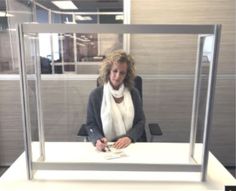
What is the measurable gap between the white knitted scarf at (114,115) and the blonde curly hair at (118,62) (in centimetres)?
6

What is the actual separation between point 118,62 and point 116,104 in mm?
319

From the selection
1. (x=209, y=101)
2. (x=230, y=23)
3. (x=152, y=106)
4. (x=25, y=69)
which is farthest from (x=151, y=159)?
(x=230, y=23)

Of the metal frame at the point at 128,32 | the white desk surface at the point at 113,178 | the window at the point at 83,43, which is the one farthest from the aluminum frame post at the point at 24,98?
the window at the point at 83,43

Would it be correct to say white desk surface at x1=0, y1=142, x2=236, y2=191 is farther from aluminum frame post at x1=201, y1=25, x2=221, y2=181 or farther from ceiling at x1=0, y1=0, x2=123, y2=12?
ceiling at x1=0, y1=0, x2=123, y2=12

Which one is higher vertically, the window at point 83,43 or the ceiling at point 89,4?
the ceiling at point 89,4

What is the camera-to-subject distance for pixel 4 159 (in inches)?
115

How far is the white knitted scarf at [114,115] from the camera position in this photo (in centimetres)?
181

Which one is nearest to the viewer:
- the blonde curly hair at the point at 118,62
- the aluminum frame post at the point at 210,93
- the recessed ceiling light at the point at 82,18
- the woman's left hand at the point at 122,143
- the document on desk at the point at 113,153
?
the aluminum frame post at the point at 210,93

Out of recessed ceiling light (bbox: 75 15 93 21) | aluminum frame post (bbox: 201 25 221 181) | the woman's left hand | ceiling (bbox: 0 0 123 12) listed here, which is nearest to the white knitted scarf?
the woman's left hand

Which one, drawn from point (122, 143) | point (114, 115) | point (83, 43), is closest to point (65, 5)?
point (83, 43)

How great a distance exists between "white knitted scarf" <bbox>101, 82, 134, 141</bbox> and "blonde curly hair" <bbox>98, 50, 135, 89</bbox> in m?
0.06

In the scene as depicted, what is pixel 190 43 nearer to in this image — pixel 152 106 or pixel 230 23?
pixel 230 23

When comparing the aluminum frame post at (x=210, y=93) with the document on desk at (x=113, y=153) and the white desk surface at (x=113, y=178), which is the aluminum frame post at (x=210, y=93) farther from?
the document on desk at (x=113, y=153)

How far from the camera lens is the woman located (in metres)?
1.76
